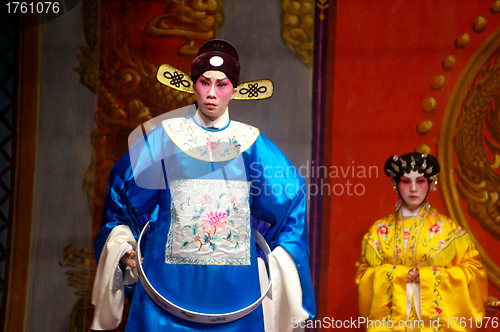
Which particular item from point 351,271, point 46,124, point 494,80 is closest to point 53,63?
point 46,124

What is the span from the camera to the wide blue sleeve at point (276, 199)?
7.54 ft

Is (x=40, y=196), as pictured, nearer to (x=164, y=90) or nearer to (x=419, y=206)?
(x=164, y=90)

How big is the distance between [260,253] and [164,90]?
4.70 feet

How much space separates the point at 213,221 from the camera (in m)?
2.20

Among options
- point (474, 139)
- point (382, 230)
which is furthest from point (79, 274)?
point (474, 139)

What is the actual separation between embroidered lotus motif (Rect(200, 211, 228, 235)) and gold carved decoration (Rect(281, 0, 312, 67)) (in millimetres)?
1579

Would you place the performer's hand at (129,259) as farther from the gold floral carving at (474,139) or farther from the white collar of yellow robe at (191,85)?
the gold floral carving at (474,139)

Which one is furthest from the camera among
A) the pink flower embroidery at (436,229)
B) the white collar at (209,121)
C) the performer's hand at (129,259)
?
the pink flower embroidery at (436,229)

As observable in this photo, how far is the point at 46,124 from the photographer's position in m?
3.32

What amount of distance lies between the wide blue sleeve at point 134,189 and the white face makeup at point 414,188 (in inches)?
54.6

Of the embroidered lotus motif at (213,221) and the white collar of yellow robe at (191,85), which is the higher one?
the white collar of yellow robe at (191,85)

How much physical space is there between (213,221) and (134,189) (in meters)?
0.35

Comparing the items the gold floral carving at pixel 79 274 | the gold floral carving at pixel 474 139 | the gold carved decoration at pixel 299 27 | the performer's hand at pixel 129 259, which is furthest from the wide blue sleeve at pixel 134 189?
the gold floral carving at pixel 474 139

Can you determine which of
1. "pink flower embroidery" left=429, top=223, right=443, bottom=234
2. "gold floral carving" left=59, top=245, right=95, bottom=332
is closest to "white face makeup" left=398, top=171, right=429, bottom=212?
"pink flower embroidery" left=429, top=223, right=443, bottom=234
